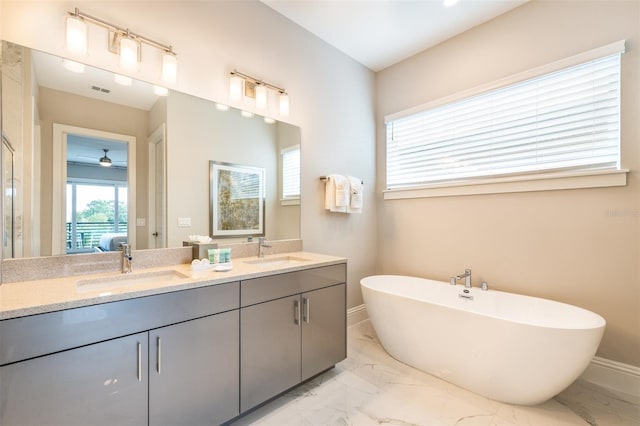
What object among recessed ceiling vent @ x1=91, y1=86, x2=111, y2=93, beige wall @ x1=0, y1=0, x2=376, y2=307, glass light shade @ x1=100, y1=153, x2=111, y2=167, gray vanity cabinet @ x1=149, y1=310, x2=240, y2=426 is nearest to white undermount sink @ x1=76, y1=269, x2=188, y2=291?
gray vanity cabinet @ x1=149, y1=310, x2=240, y2=426

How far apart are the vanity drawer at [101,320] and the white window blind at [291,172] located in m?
1.14

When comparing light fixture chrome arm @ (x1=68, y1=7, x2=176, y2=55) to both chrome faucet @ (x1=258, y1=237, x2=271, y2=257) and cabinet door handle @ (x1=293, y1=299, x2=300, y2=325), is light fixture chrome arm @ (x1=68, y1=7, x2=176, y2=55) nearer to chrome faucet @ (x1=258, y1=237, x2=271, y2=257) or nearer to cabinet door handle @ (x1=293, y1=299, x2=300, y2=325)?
chrome faucet @ (x1=258, y1=237, x2=271, y2=257)

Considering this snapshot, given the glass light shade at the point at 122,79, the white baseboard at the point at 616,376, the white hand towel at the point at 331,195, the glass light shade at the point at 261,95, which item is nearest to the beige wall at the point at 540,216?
the white baseboard at the point at 616,376

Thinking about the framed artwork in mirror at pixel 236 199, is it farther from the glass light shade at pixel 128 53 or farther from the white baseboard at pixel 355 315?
the white baseboard at pixel 355 315

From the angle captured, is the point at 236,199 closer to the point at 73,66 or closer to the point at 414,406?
the point at 73,66

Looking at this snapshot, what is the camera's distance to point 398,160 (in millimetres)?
3090

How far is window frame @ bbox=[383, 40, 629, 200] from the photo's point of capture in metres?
1.88

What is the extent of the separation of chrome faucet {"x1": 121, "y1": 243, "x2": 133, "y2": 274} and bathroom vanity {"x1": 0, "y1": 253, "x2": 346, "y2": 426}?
0.08 m

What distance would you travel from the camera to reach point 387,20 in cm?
238

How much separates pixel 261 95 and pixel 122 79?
2.95ft

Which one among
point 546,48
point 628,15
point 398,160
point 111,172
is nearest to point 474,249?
point 398,160

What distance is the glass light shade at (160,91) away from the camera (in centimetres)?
171

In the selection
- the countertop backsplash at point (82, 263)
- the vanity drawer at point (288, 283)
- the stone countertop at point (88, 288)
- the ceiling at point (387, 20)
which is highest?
the ceiling at point (387, 20)

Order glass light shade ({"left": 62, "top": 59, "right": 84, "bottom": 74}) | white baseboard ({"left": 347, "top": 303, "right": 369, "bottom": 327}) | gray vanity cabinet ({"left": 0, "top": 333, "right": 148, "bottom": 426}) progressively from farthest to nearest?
white baseboard ({"left": 347, "top": 303, "right": 369, "bottom": 327}) < glass light shade ({"left": 62, "top": 59, "right": 84, "bottom": 74}) < gray vanity cabinet ({"left": 0, "top": 333, "right": 148, "bottom": 426})
